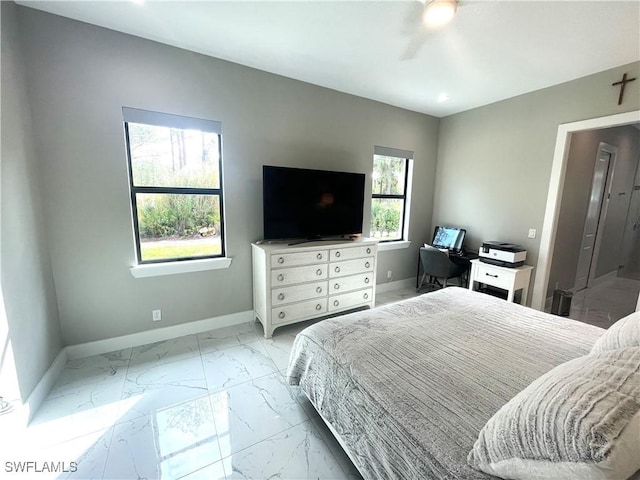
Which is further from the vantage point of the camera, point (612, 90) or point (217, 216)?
point (217, 216)

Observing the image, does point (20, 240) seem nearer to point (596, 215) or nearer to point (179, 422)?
point (179, 422)

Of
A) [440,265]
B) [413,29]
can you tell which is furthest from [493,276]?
[413,29]

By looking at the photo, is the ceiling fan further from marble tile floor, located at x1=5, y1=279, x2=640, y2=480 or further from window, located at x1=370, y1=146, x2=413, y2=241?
marble tile floor, located at x1=5, y1=279, x2=640, y2=480

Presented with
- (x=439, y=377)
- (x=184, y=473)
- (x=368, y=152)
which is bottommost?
(x=184, y=473)

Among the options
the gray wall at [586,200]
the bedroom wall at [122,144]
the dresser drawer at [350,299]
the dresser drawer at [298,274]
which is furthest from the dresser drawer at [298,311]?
the gray wall at [586,200]

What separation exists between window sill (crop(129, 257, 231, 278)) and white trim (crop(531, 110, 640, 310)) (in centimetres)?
349

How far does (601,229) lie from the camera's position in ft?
13.6

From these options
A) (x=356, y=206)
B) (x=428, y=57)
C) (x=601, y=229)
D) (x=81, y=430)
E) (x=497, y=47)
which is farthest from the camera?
(x=601, y=229)

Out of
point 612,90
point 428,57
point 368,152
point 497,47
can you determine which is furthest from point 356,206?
point 612,90

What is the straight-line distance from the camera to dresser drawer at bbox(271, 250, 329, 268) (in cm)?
253

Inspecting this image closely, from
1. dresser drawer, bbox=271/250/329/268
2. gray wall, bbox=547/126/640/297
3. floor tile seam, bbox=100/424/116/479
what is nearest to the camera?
floor tile seam, bbox=100/424/116/479

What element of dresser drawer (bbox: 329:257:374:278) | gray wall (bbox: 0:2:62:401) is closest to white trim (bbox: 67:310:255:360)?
gray wall (bbox: 0:2:62:401)

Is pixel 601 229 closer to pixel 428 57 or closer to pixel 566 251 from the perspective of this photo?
pixel 566 251

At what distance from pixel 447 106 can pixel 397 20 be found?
2.05 metres
